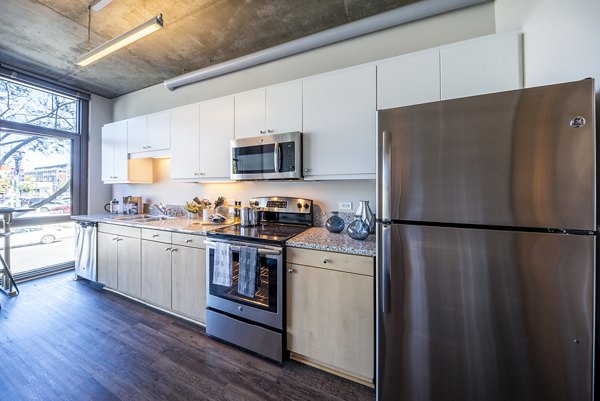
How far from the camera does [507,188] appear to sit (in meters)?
1.00

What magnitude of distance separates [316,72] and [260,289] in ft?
7.33

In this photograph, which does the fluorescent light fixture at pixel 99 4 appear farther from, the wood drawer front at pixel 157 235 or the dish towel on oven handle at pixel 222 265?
the dish towel on oven handle at pixel 222 265

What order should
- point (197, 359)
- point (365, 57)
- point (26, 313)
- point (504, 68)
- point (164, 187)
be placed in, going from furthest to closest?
point (164, 187)
point (26, 313)
point (365, 57)
point (197, 359)
point (504, 68)

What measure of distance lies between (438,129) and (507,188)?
40 cm

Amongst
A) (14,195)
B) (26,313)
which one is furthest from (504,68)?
(14,195)

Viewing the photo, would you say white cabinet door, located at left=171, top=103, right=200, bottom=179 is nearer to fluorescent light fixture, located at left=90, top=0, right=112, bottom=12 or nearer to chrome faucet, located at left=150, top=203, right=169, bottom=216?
chrome faucet, located at left=150, top=203, right=169, bottom=216

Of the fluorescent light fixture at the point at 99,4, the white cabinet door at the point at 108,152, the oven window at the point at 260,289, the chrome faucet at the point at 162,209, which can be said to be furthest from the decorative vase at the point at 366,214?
the white cabinet door at the point at 108,152

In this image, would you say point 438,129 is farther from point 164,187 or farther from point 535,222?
point 164,187

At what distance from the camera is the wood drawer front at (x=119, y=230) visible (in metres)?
2.56

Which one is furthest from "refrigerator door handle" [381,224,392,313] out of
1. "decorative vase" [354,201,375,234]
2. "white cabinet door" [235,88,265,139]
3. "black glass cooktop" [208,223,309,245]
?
"white cabinet door" [235,88,265,139]

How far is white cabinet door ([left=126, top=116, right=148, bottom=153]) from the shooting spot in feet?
10.2

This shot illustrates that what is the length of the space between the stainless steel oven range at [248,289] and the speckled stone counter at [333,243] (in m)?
0.12

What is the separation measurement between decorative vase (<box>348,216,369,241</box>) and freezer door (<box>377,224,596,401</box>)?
530 mm

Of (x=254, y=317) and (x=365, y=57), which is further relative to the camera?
(x=365, y=57)
